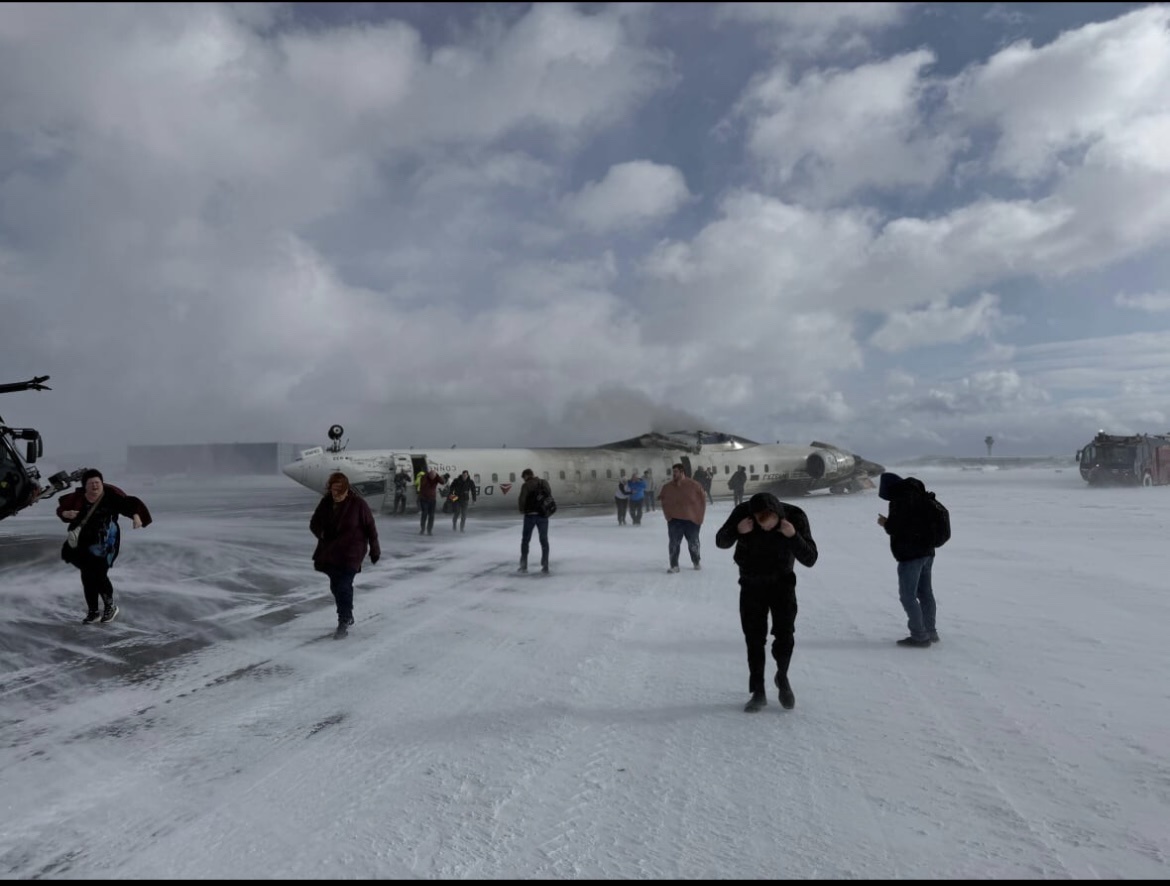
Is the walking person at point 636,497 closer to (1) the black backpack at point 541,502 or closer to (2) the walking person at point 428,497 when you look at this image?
(2) the walking person at point 428,497

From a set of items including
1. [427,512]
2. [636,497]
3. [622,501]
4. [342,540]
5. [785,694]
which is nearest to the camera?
[785,694]

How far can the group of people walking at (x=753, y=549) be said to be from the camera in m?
4.90

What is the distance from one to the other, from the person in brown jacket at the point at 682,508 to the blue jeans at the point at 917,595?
408 cm

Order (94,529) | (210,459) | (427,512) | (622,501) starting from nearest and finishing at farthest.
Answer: (94,529)
(427,512)
(622,501)
(210,459)

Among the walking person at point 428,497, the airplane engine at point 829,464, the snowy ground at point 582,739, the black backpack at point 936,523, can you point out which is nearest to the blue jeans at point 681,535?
the snowy ground at point 582,739

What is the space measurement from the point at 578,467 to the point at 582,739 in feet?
68.7

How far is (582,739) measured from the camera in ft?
14.4

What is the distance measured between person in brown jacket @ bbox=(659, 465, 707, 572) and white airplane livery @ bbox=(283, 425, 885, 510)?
13299 millimetres

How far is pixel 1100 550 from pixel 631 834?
13.3m

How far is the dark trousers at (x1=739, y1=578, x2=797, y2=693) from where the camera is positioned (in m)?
4.89

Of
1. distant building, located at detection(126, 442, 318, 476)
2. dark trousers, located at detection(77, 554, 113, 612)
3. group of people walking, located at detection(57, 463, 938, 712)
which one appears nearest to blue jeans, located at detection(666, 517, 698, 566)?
group of people walking, located at detection(57, 463, 938, 712)

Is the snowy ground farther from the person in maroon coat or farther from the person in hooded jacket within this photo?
the person in maroon coat

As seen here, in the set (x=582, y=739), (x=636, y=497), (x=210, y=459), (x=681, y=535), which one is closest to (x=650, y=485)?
(x=636, y=497)

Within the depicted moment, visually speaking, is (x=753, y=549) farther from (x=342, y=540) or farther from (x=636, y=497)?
(x=636, y=497)
